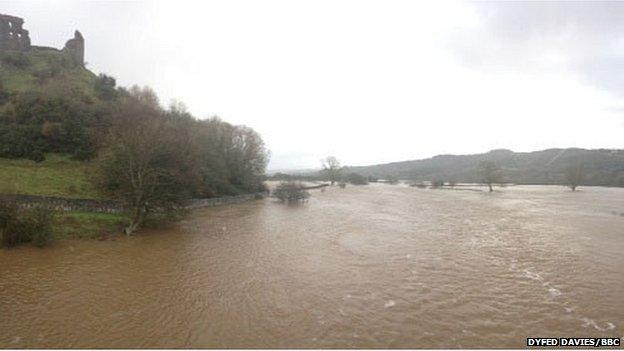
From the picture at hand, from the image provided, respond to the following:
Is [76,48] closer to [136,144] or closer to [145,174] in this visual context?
[136,144]

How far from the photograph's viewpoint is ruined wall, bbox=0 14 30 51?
5694cm

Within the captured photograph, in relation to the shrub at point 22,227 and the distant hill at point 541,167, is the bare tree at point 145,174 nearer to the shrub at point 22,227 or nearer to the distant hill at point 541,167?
the shrub at point 22,227

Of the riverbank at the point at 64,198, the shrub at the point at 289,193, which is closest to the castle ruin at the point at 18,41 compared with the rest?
the riverbank at the point at 64,198

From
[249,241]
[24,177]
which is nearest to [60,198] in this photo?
[24,177]

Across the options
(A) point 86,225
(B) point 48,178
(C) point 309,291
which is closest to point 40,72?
(B) point 48,178

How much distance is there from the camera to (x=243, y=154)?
5447cm

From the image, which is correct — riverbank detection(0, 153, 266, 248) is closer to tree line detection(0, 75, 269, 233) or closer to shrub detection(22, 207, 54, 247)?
shrub detection(22, 207, 54, 247)

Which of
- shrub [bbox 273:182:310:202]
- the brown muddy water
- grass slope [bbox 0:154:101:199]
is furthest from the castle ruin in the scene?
the brown muddy water

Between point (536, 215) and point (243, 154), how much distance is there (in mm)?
38501

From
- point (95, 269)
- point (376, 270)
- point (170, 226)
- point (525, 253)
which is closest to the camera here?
point (95, 269)

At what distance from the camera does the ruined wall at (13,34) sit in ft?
187

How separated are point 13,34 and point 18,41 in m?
1.26

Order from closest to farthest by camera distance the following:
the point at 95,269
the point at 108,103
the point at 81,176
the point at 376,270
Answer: the point at 95,269 → the point at 376,270 → the point at 81,176 → the point at 108,103

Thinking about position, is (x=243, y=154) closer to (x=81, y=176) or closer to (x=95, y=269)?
(x=81, y=176)
